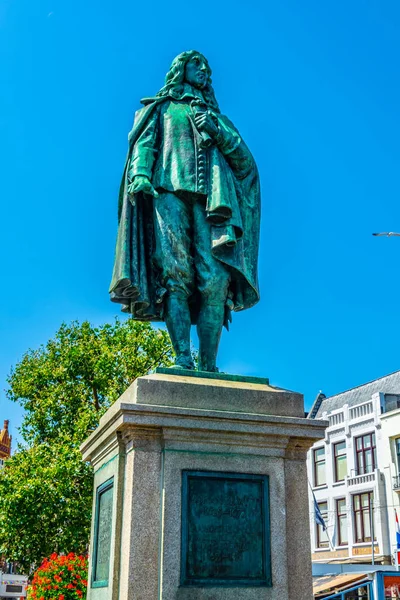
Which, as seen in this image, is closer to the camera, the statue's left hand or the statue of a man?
the statue of a man

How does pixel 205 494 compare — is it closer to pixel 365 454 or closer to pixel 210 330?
pixel 210 330

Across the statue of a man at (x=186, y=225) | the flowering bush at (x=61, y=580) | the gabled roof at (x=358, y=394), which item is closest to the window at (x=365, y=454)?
the gabled roof at (x=358, y=394)

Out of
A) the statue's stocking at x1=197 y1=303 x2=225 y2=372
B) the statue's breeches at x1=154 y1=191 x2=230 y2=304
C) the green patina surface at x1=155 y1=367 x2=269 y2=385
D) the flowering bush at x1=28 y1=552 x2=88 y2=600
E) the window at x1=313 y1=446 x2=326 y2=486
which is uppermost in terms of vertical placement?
the window at x1=313 y1=446 x2=326 y2=486

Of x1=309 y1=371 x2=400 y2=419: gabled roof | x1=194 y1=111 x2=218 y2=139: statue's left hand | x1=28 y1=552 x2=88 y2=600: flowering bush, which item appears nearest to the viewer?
x1=194 y1=111 x2=218 y2=139: statue's left hand

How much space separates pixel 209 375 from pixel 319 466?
129 ft

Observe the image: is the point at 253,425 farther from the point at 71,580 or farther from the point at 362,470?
the point at 362,470

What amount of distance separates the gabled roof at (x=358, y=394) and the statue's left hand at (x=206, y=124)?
116ft

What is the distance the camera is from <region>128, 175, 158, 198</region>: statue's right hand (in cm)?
574

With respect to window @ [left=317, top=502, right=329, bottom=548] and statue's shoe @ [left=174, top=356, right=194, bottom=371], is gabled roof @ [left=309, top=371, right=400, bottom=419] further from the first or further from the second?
statue's shoe @ [left=174, top=356, right=194, bottom=371]

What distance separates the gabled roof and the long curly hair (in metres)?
35.0

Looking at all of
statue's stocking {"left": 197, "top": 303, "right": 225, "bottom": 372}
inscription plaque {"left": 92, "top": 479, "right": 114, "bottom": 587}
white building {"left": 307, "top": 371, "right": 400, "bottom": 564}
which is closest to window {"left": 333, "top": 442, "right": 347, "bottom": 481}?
white building {"left": 307, "top": 371, "right": 400, "bottom": 564}

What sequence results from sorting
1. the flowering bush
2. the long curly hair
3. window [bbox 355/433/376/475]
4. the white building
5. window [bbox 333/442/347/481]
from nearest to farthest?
the long curly hair
the flowering bush
the white building
window [bbox 355/433/376/475]
window [bbox 333/442/347/481]

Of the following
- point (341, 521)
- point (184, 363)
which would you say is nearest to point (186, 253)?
point (184, 363)

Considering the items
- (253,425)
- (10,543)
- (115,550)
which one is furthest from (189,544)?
(10,543)
